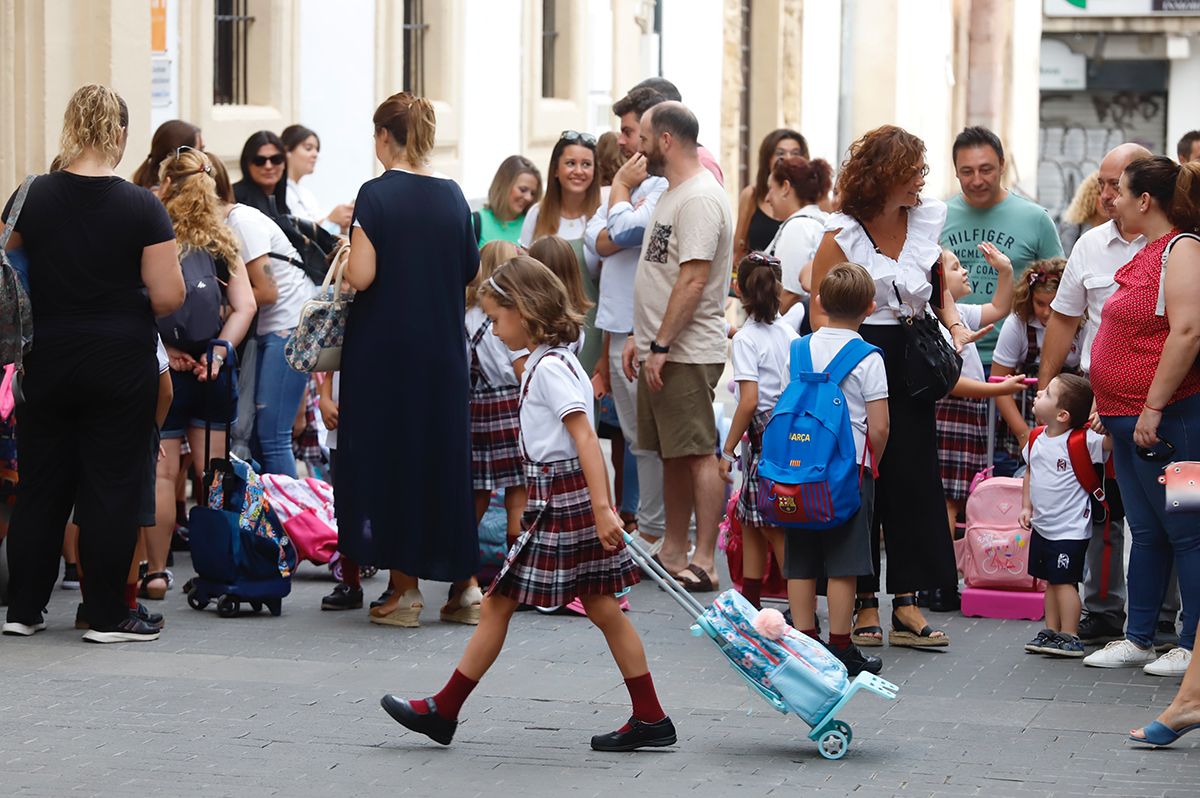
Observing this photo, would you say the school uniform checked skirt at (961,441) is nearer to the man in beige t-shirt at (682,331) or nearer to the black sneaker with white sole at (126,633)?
the man in beige t-shirt at (682,331)

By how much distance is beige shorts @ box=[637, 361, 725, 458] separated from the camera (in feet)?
30.3

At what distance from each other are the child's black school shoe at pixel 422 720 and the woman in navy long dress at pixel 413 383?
6.75 ft

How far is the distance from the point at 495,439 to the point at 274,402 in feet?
4.50

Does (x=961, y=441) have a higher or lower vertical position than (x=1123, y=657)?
higher

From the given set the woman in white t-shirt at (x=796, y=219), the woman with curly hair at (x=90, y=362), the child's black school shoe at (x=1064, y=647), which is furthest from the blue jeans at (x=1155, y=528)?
the woman with curly hair at (x=90, y=362)

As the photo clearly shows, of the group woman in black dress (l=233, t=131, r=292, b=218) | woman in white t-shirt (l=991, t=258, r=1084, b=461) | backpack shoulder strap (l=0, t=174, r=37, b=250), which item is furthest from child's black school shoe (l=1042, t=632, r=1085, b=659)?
woman in black dress (l=233, t=131, r=292, b=218)

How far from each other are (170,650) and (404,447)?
122cm

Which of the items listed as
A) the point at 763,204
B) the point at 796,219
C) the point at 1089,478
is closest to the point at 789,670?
the point at 1089,478

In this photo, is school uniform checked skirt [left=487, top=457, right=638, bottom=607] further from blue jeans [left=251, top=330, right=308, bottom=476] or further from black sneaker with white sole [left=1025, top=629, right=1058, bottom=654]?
blue jeans [left=251, top=330, right=308, bottom=476]

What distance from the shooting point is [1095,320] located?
8.24m

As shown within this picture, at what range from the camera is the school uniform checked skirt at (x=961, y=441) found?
9.41m

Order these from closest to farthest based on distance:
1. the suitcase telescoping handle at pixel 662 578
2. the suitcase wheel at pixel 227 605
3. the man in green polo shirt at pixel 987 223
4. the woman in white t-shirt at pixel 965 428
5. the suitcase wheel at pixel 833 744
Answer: the suitcase telescoping handle at pixel 662 578
the suitcase wheel at pixel 833 744
the suitcase wheel at pixel 227 605
the woman in white t-shirt at pixel 965 428
the man in green polo shirt at pixel 987 223

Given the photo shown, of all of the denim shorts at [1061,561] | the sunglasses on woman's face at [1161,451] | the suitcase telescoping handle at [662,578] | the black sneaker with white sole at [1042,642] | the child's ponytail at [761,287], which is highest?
the child's ponytail at [761,287]

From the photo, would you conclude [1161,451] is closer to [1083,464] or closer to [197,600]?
Result: [1083,464]
